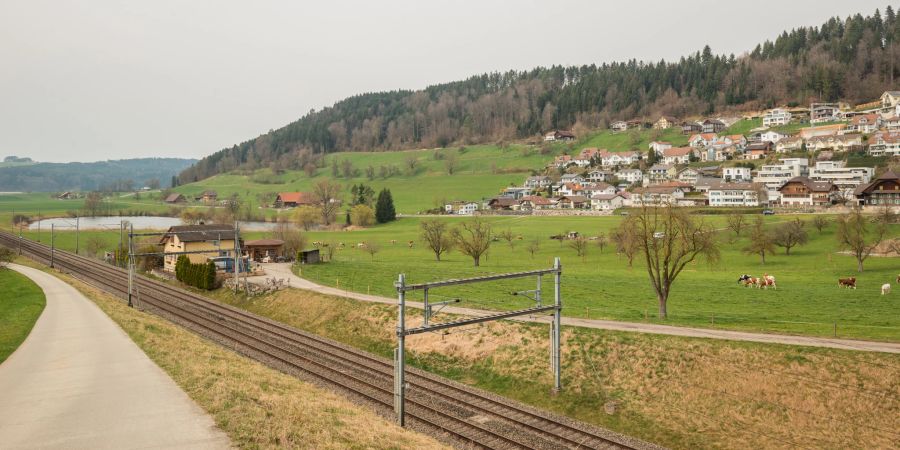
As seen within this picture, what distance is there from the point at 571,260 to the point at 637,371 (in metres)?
45.8

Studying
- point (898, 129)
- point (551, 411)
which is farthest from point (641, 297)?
point (898, 129)

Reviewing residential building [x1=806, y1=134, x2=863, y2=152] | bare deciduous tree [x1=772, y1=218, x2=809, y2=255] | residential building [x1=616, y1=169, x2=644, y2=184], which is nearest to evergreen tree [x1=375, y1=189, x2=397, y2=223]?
residential building [x1=616, y1=169, x2=644, y2=184]

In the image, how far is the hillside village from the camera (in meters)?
125

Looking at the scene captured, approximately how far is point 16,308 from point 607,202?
415 feet

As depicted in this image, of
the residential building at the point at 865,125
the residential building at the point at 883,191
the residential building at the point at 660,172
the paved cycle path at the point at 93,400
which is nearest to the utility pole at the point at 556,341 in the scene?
the paved cycle path at the point at 93,400

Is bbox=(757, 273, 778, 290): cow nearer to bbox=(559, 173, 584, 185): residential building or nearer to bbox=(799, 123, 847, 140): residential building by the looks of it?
bbox=(559, 173, 584, 185): residential building

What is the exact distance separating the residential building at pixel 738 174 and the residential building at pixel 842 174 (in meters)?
14.4

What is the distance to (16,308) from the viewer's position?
41719 millimetres

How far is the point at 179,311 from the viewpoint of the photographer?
49.1 meters

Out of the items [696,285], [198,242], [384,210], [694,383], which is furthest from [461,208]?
[694,383]

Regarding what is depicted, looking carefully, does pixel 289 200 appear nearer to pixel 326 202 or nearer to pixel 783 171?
pixel 326 202

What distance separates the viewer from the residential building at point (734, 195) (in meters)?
126

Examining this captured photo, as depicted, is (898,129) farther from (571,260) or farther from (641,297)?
(641,297)

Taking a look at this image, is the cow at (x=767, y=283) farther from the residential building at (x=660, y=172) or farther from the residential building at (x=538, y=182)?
the residential building at (x=538, y=182)
